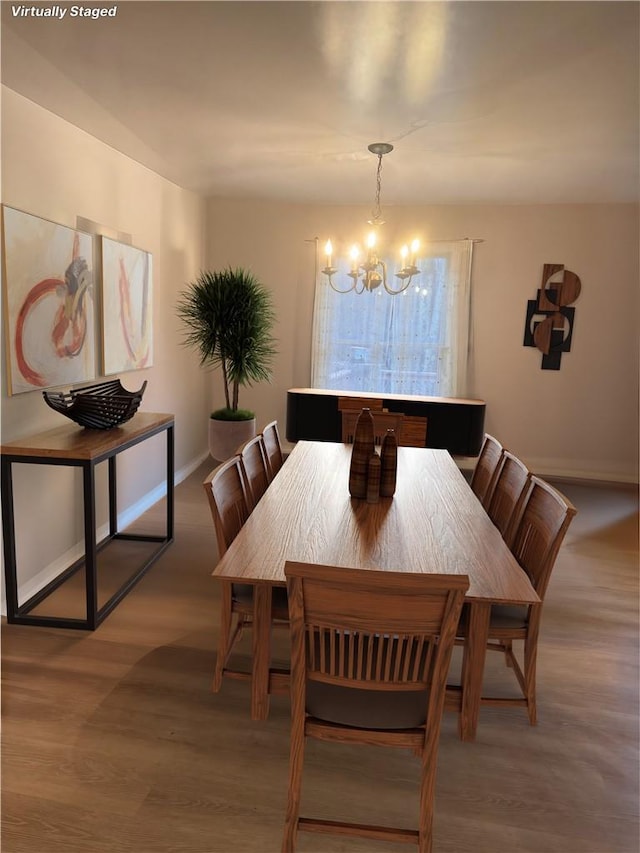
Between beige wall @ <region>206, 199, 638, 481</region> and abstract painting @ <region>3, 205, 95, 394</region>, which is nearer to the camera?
abstract painting @ <region>3, 205, 95, 394</region>

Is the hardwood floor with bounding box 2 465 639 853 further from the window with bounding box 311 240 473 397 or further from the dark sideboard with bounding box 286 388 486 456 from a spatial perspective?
the window with bounding box 311 240 473 397

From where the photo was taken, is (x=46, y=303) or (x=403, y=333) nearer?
(x=46, y=303)

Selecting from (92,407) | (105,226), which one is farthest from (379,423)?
(105,226)

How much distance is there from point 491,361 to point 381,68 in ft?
12.1

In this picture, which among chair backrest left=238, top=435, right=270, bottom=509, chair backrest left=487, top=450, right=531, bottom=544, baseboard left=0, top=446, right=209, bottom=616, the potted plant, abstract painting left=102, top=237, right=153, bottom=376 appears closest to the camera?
chair backrest left=487, top=450, right=531, bottom=544

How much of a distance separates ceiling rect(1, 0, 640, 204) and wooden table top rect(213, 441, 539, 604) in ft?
6.02

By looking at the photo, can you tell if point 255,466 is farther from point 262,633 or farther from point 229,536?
point 262,633

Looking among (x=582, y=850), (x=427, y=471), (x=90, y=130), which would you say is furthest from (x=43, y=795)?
(x=90, y=130)

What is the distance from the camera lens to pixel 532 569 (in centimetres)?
210

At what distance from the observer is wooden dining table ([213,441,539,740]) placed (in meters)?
1.70

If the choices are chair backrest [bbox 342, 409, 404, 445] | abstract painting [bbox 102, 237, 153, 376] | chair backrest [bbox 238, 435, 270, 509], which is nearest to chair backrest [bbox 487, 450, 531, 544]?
chair backrest [bbox 342, 409, 404, 445]

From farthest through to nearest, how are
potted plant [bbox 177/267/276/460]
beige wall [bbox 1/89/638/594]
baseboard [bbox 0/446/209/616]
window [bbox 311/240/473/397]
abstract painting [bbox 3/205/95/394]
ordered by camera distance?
window [bbox 311/240/473/397]
beige wall [bbox 1/89/638/594]
potted plant [bbox 177/267/276/460]
baseboard [bbox 0/446/209/616]
abstract painting [bbox 3/205/95/394]

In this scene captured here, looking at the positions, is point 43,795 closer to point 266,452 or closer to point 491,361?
point 266,452

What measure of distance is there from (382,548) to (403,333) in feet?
13.5
